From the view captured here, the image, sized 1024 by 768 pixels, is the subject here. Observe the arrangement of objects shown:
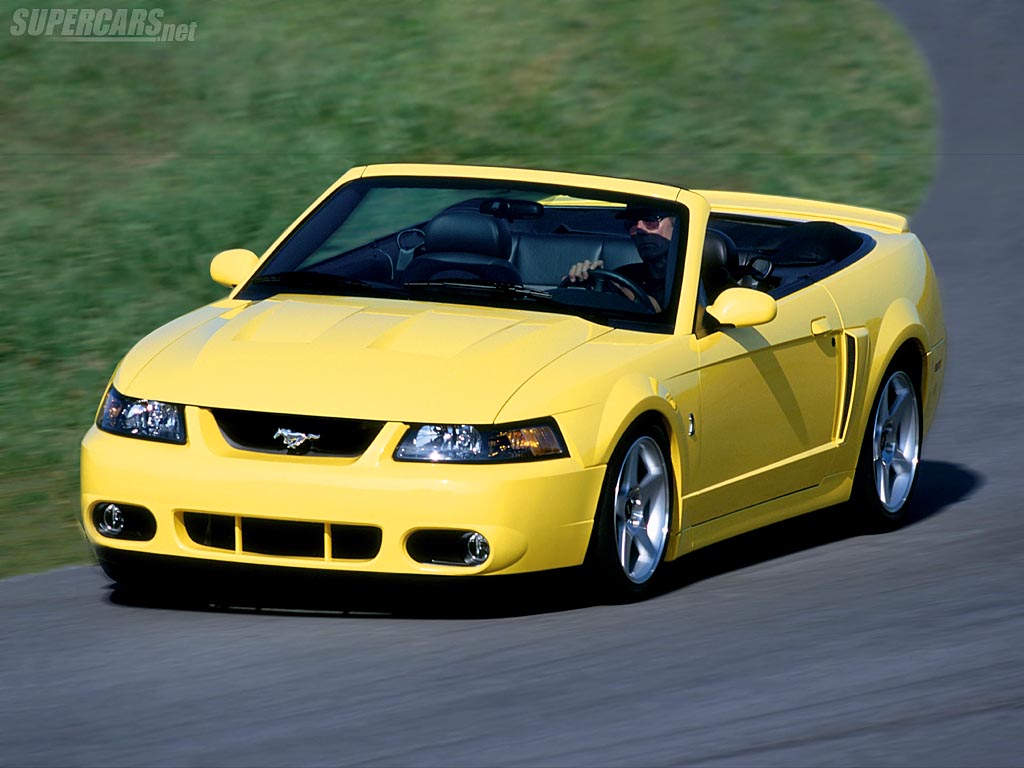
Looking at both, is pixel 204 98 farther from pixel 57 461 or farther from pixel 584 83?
pixel 57 461

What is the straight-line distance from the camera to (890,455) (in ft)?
32.6

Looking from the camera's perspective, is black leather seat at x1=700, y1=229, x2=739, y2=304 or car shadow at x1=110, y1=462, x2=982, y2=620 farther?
black leather seat at x1=700, y1=229, x2=739, y2=304

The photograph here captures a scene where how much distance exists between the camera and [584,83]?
795 inches

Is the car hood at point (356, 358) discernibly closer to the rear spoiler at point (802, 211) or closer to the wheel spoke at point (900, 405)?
the wheel spoke at point (900, 405)

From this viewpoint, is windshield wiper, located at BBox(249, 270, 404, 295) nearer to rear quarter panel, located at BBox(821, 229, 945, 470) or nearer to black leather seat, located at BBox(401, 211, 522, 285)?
black leather seat, located at BBox(401, 211, 522, 285)

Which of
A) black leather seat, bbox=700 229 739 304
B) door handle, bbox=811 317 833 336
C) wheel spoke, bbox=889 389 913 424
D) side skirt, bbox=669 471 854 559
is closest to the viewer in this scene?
side skirt, bbox=669 471 854 559

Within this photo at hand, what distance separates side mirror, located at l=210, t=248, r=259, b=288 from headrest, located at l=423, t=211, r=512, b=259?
0.71 meters

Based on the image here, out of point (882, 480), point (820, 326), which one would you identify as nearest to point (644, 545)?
point (820, 326)

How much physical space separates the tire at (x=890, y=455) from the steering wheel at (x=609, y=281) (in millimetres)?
1683

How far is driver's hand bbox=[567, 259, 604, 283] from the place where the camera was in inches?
334

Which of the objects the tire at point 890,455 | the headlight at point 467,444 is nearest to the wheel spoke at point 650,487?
the headlight at point 467,444

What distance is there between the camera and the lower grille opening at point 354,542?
7.11m

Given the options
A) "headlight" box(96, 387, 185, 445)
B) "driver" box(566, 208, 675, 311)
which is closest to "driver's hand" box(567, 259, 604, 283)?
"driver" box(566, 208, 675, 311)

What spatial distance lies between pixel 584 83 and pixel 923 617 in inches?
518
